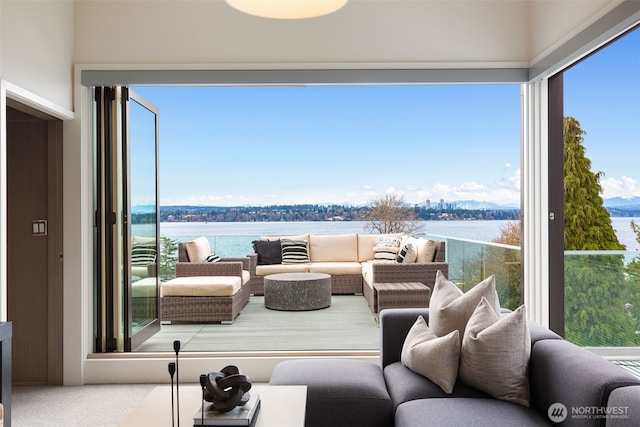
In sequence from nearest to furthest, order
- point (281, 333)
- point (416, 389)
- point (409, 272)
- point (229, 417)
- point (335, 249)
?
point (229, 417)
point (416, 389)
point (281, 333)
point (409, 272)
point (335, 249)

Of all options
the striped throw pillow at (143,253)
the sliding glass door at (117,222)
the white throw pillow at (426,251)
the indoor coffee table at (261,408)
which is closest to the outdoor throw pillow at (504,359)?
the indoor coffee table at (261,408)

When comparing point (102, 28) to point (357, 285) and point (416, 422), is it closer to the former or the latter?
point (416, 422)

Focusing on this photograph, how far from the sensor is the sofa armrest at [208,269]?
6094 millimetres

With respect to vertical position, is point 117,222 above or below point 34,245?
above

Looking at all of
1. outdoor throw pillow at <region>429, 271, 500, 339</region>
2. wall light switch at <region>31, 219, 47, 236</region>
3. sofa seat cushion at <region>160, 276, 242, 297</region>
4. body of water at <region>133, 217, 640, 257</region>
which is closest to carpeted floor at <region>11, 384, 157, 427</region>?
wall light switch at <region>31, 219, 47, 236</region>

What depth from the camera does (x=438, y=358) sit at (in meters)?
→ 2.45

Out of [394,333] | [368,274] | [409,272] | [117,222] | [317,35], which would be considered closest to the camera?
[394,333]

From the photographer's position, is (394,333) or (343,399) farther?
(394,333)

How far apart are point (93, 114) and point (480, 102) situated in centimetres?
824

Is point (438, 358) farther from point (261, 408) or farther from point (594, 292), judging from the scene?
point (594, 292)

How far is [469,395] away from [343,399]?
0.58 meters

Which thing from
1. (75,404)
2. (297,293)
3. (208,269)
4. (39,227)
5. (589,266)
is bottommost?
(75,404)

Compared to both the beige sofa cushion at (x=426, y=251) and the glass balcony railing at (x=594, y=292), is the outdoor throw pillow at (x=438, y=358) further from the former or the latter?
the beige sofa cushion at (x=426, y=251)

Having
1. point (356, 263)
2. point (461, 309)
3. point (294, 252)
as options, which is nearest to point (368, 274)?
point (356, 263)
